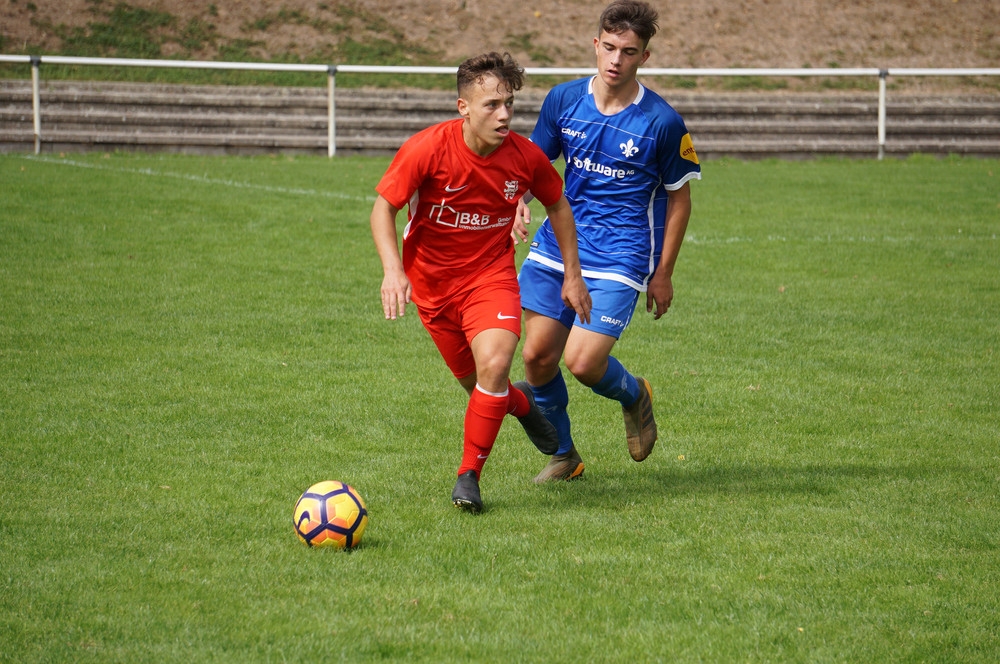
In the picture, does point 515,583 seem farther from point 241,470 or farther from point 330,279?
point 330,279

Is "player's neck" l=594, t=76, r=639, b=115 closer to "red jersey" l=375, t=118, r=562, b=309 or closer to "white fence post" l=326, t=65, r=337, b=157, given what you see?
"red jersey" l=375, t=118, r=562, b=309

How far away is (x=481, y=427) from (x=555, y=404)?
804 millimetres

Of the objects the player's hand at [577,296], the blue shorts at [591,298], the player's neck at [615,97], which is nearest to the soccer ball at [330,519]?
the player's hand at [577,296]

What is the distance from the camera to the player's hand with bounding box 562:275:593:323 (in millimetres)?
5645

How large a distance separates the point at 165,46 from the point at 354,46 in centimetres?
376

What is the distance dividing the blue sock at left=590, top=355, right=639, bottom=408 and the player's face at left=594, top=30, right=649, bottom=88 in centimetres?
142

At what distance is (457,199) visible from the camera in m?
5.53

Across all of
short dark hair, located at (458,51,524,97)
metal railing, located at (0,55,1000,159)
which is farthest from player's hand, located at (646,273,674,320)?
metal railing, located at (0,55,1000,159)

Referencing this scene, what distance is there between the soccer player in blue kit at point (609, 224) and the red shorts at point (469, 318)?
36 cm

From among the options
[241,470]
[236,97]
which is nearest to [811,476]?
[241,470]

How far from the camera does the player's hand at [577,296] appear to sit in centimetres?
564

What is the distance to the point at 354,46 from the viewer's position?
944 inches

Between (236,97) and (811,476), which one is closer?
(811,476)

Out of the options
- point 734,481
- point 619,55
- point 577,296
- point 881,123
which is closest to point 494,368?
point 577,296
